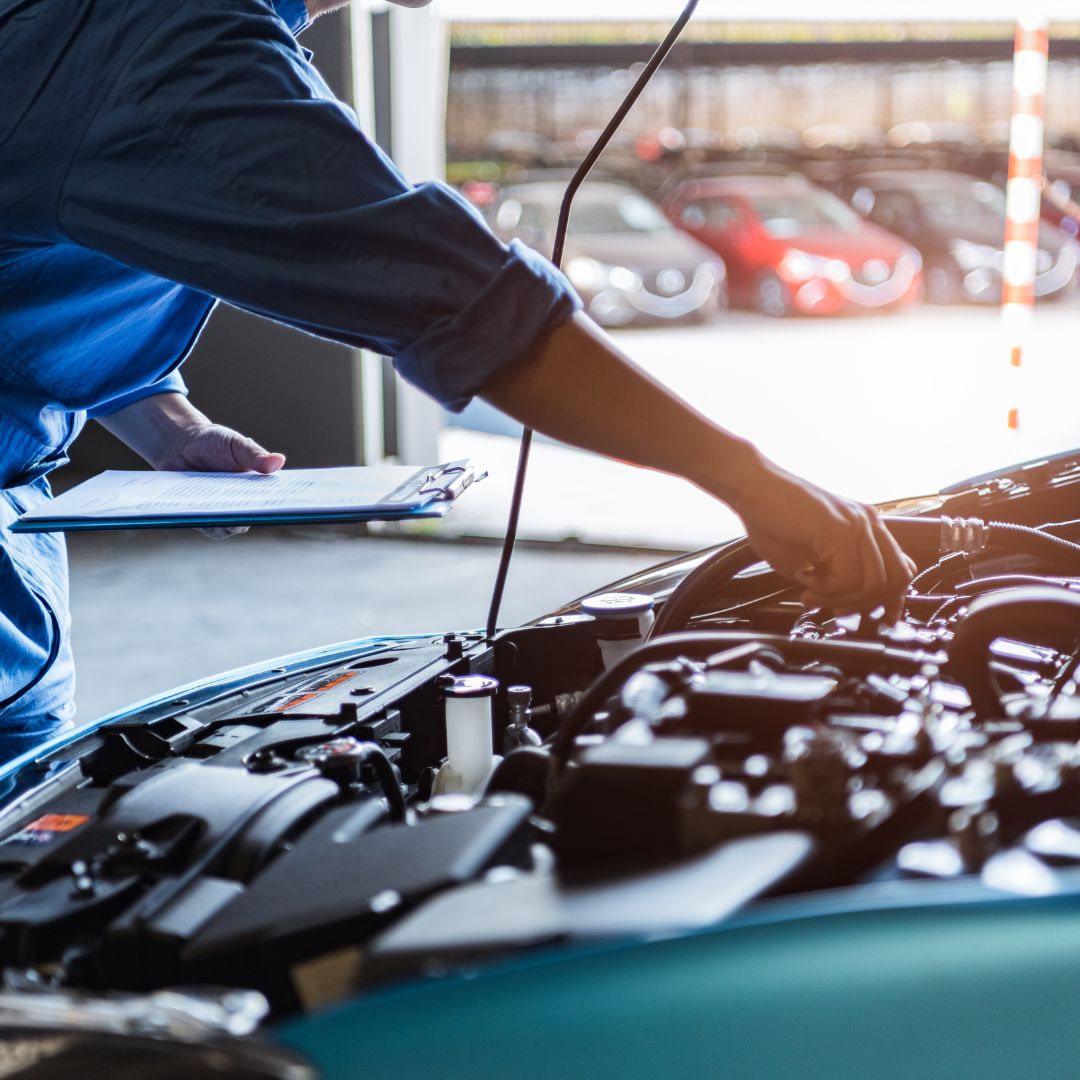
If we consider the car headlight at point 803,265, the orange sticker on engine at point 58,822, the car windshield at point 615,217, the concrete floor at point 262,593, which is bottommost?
the concrete floor at point 262,593

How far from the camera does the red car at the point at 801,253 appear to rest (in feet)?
34.6

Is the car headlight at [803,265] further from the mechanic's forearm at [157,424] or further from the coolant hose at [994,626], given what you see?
the coolant hose at [994,626]

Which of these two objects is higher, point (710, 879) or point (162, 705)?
point (710, 879)

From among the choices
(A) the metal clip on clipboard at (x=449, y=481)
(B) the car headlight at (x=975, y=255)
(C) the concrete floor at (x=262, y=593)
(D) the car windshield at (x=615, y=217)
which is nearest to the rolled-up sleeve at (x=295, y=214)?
(A) the metal clip on clipboard at (x=449, y=481)

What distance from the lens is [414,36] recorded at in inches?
211

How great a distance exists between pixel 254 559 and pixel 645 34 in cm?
969

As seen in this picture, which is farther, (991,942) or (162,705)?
(162,705)

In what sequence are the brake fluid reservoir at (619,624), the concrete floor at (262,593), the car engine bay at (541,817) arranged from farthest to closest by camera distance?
1. the concrete floor at (262,593)
2. the brake fluid reservoir at (619,624)
3. the car engine bay at (541,817)

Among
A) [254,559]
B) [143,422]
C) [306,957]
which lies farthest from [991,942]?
[254,559]

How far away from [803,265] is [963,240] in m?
1.53

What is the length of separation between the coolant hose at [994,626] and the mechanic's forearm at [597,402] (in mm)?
285

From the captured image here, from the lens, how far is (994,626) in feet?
3.61

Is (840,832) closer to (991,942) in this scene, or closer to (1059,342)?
(991,942)

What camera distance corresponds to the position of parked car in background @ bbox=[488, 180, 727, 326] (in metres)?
9.82
